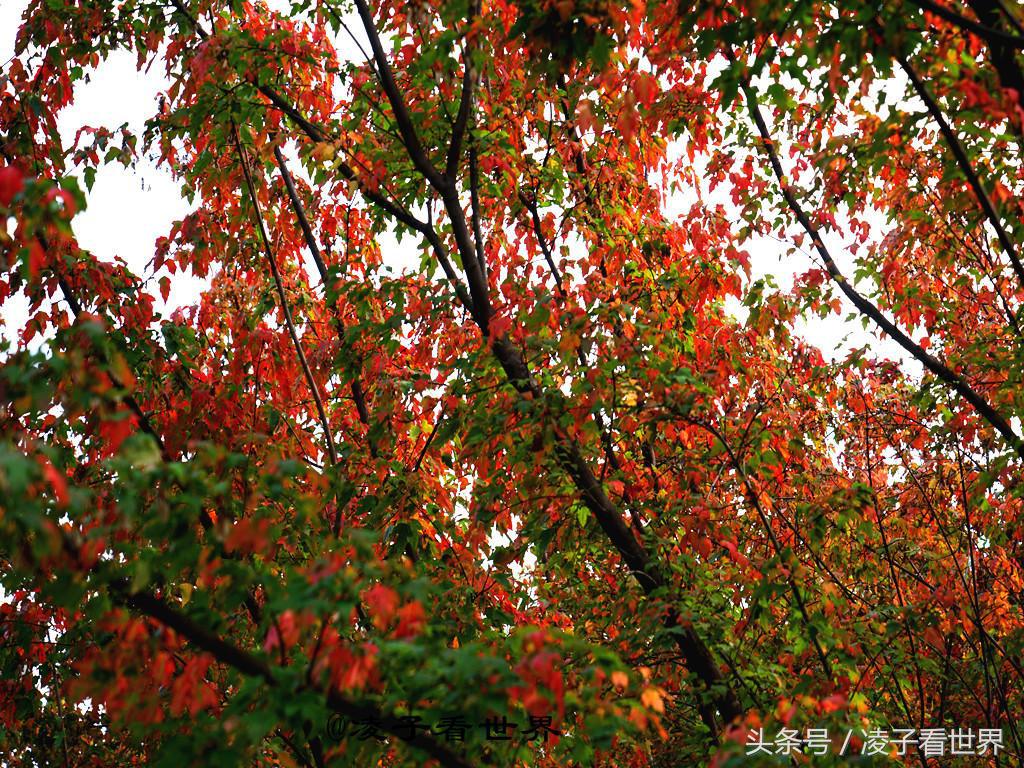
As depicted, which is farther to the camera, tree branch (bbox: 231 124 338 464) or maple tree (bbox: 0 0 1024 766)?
tree branch (bbox: 231 124 338 464)

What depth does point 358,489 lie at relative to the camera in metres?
6.13

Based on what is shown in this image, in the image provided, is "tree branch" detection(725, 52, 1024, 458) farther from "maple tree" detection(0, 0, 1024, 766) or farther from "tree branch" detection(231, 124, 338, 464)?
"tree branch" detection(231, 124, 338, 464)

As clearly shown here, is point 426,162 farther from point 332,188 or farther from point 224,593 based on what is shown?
point 224,593

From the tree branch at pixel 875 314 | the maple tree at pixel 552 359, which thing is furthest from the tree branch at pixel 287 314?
the tree branch at pixel 875 314

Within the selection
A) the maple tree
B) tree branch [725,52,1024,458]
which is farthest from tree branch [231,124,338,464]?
tree branch [725,52,1024,458]

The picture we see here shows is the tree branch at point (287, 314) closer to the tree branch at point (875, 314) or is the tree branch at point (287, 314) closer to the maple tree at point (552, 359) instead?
the maple tree at point (552, 359)

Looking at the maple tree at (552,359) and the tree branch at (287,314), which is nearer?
the maple tree at (552,359)

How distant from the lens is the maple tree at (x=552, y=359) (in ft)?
13.1

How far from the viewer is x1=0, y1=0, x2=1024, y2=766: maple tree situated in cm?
398

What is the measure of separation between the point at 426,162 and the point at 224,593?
3.17m

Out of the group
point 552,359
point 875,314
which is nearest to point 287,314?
point 552,359

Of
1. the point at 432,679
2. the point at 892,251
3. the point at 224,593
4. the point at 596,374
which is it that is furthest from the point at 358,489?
the point at 892,251

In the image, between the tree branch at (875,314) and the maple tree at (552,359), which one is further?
the tree branch at (875,314)

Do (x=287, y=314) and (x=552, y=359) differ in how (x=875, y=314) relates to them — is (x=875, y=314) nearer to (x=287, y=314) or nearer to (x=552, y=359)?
(x=552, y=359)
